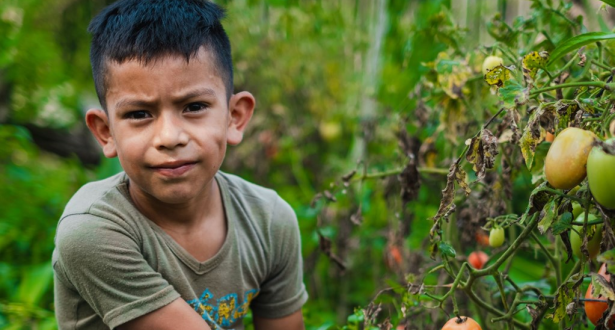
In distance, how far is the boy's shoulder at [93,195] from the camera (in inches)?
60.1

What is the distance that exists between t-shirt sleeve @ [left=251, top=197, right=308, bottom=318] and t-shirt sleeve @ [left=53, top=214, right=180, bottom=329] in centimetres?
40

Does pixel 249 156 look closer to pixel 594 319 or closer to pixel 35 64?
pixel 35 64

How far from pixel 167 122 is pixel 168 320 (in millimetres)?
439

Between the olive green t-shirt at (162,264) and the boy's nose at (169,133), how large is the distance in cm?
23

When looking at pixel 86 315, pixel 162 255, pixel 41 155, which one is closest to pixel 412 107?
pixel 162 255

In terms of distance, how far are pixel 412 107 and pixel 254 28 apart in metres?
2.39

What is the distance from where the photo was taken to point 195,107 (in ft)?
4.97

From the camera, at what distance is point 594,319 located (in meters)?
1.27

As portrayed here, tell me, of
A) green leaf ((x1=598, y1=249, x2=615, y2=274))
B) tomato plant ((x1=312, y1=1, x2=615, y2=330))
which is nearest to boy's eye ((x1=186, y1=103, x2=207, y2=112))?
tomato plant ((x1=312, y1=1, x2=615, y2=330))

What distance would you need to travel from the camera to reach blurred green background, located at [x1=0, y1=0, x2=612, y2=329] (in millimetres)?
2270

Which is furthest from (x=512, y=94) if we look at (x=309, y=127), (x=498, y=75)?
(x=309, y=127)

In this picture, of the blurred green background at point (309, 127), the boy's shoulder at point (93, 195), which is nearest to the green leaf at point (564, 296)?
the blurred green background at point (309, 127)

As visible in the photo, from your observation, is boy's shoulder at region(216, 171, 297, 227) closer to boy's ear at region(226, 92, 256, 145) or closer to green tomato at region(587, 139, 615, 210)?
boy's ear at region(226, 92, 256, 145)

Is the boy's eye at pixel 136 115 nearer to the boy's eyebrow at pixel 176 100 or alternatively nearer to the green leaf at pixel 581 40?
the boy's eyebrow at pixel 176 100
